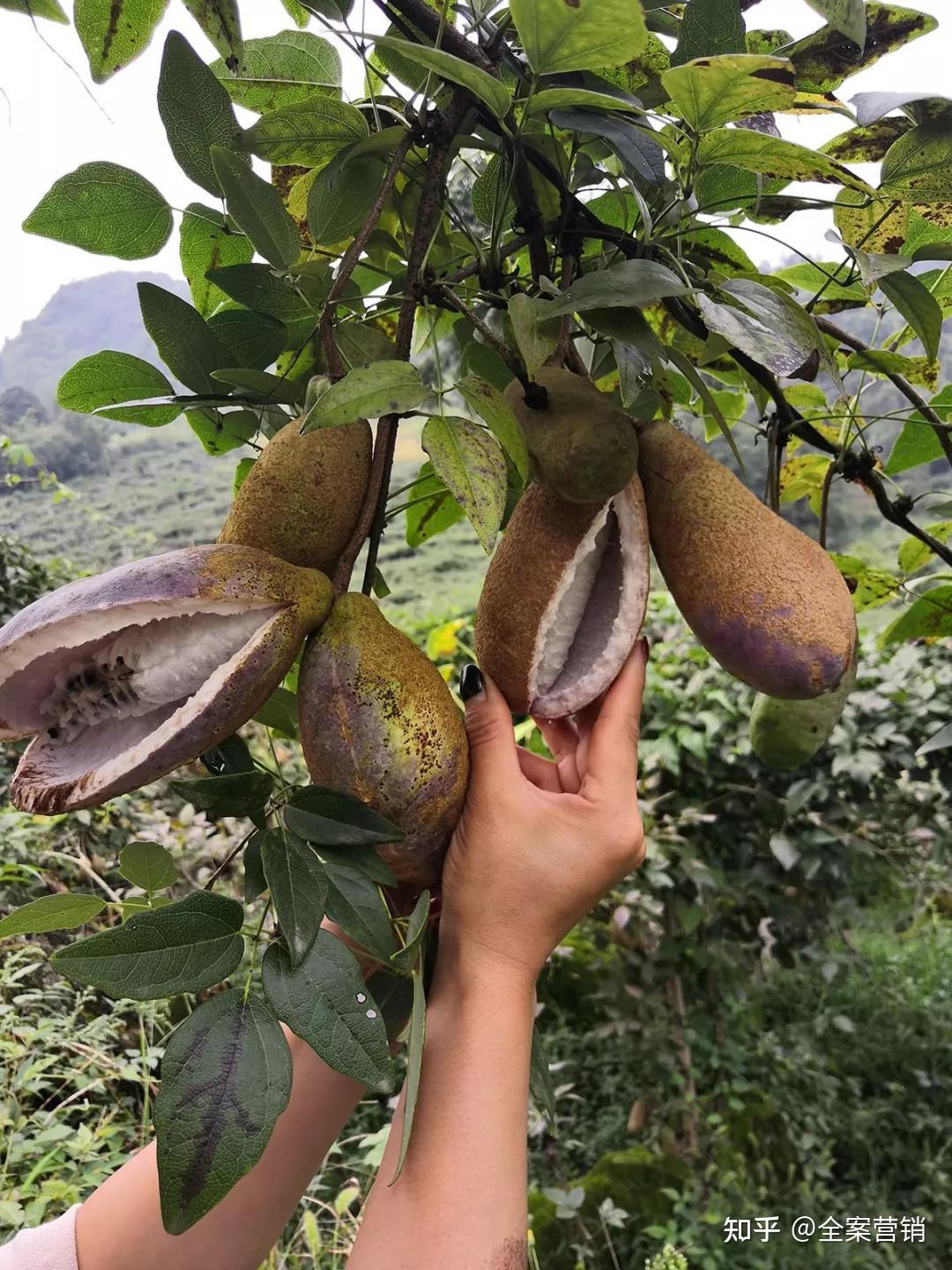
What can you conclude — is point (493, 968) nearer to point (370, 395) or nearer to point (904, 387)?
point (370, 395)

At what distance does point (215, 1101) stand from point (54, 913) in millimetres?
117

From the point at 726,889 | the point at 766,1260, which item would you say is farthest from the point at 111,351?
the point at 766,1260

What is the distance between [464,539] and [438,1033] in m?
5.51

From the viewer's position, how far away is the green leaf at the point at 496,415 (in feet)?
1.32

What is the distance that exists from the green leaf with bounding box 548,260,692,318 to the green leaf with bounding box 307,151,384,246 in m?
0.16

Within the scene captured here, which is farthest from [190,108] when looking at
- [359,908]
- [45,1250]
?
[45,1250]

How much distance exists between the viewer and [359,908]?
39 cm

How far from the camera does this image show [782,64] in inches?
14.6

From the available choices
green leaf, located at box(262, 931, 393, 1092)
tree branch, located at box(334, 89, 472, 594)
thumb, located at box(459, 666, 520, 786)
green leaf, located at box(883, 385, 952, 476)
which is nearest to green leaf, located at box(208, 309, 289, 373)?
tree branch, located at box(334, 89, 472, 594)

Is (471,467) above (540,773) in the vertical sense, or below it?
above

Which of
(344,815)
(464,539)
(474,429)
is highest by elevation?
(474,429)

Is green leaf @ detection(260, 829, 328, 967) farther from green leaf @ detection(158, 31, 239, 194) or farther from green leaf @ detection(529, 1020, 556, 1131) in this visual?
green leaf @ detection(158, 31, 239, 194)

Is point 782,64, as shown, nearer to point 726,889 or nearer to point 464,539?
point 726,889

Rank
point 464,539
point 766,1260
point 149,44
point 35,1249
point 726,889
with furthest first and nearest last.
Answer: point 464,539 < point 726,889 < point 766,1260 < point 35,1249 < point 149,44
